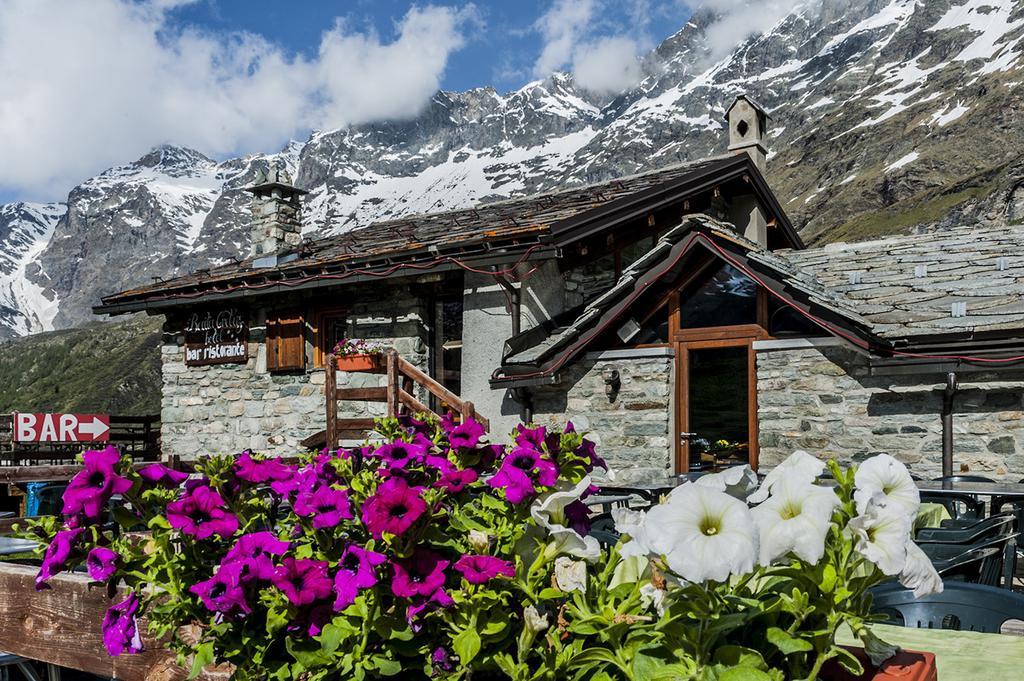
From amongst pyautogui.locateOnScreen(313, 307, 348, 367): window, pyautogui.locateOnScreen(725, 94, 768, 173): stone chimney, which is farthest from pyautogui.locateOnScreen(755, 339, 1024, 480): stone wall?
pyautogui.locateOnScreen(725, 94, 768, 173): stone chimney

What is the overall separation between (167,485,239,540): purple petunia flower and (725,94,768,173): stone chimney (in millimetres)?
12595

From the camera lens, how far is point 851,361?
7.95 meters

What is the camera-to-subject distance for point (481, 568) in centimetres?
155

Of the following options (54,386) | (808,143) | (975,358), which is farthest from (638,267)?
(808,143)

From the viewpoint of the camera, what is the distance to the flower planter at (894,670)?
1.32m

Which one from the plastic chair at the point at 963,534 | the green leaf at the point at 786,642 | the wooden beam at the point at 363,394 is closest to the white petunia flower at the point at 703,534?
the green leaf at the point at 786,642

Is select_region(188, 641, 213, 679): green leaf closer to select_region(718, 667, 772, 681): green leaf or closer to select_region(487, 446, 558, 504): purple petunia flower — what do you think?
select_region(487, 446, 558, 504): purple petunia flower

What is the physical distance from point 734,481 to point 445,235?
31.9 ft

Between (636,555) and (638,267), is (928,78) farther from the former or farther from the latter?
(636,555)

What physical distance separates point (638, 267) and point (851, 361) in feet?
7.95

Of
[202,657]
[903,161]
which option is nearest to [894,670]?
[202,657]

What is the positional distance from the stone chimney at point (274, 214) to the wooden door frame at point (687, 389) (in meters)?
7.74

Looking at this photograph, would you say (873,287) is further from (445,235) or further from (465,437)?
(465,437)

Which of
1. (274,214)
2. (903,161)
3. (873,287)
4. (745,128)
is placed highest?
(903,161)
